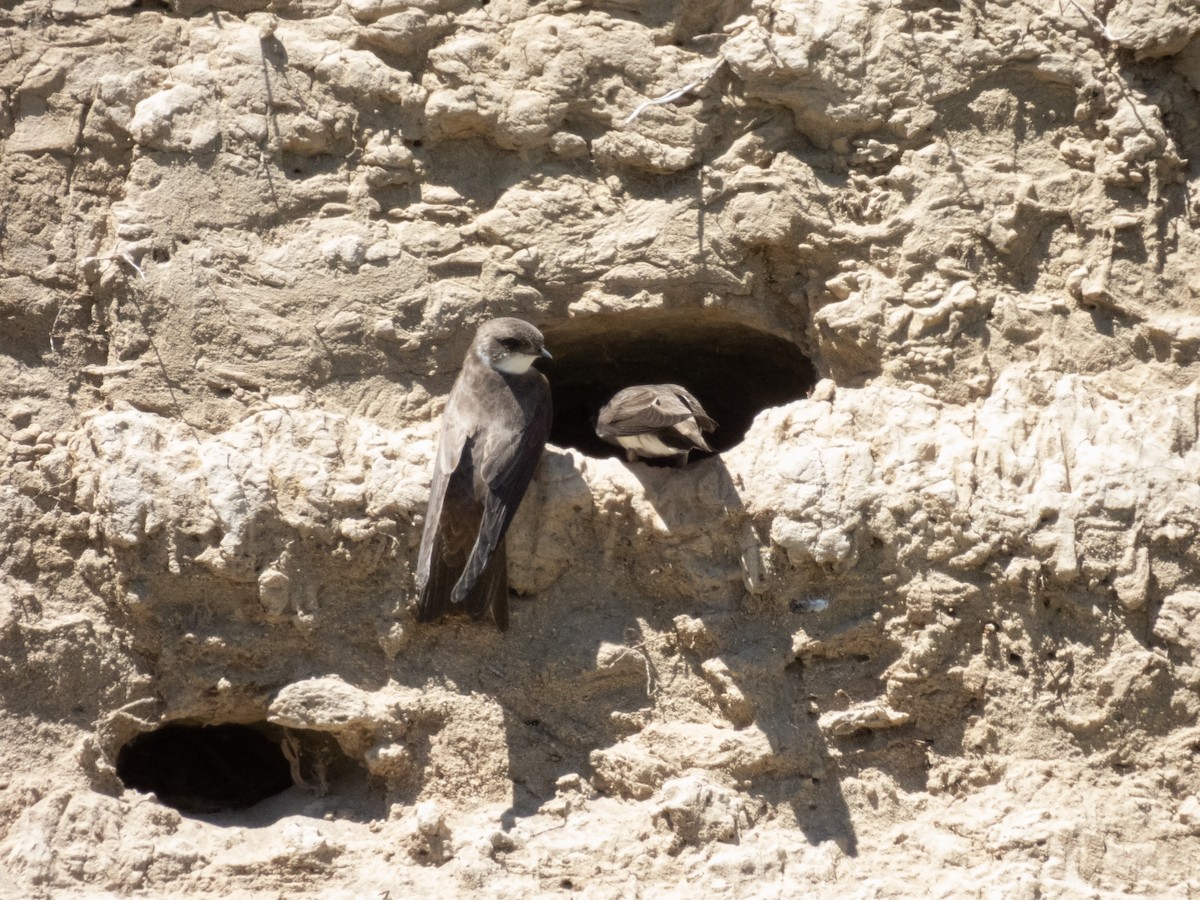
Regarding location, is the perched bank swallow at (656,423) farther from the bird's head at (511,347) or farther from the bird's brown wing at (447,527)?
the bird's brown wing at (447,527)

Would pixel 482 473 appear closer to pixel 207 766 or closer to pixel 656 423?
pixel 656 423

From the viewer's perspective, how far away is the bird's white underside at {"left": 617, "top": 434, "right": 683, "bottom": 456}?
3979mm

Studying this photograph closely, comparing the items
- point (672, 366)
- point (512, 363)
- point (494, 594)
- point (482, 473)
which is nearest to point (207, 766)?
point (494, 594)

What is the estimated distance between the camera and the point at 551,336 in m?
4.40

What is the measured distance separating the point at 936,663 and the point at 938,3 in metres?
1.87

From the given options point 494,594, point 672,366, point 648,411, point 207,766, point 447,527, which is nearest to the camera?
point 447,527

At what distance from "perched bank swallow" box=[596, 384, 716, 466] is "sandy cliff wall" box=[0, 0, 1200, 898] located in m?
0.09

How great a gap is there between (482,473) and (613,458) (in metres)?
0.42

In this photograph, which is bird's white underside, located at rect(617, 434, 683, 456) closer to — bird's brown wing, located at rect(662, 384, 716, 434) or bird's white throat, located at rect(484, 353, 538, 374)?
bird's brown wing, located at rect(662, 384, 716, 434)

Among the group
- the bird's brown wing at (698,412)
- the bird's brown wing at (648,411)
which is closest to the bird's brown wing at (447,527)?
the bird's brown wing at (648,411)

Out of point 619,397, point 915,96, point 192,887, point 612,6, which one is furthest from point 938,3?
point 192,887

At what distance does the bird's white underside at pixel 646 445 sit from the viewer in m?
3.98

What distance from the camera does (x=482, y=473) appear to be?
12.3 feet

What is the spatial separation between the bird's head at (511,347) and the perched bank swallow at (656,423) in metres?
0.28
